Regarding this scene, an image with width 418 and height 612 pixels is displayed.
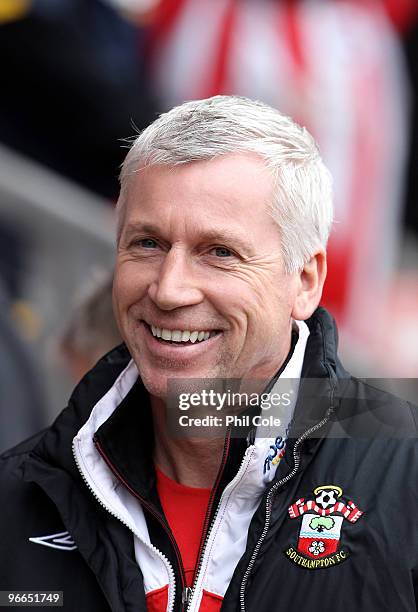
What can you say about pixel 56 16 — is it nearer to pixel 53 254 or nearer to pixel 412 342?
pixel 53 254

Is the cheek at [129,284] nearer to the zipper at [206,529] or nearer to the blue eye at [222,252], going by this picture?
the blue eye at [222,252]

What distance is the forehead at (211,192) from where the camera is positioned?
161 centimetres

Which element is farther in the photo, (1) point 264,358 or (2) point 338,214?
(2) point 338,214

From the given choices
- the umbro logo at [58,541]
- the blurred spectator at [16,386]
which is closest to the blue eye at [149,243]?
the umbro logo at [58,541]

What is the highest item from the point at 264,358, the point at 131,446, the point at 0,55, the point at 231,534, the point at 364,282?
the point at 0,55

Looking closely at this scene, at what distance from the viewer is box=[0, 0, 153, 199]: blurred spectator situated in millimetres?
3449

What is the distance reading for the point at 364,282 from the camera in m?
3.62

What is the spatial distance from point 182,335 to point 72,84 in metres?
2.08

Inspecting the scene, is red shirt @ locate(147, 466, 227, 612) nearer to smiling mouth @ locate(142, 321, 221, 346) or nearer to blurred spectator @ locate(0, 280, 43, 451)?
smiling mouth @ locate(142, 321, 221, 346)

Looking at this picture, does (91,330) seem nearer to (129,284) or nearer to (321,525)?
(129,284)

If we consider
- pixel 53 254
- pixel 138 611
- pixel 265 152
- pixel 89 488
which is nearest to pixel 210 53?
pixel 53 254

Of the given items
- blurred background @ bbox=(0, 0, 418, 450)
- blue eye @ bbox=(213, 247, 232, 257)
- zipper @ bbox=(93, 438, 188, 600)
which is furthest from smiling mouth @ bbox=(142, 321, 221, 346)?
blurred background @ bbox=(0, 0, 418, 450)

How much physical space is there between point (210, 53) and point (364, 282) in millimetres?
1044

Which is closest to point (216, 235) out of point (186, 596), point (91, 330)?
point (186, 596)
